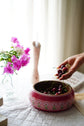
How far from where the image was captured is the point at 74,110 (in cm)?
96

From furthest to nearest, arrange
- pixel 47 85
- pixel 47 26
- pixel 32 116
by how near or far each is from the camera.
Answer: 1. pixel 47 26
2. pixel 47 85
3. pixel 32 116

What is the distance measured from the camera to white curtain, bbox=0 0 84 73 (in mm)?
1527

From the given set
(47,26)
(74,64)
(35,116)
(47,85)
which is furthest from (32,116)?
→ (47,26)

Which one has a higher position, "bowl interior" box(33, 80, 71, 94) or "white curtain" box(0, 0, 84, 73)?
"white curtain" box(0, 0, 84, 73)

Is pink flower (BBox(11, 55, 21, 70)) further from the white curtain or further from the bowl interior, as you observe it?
the white curtain

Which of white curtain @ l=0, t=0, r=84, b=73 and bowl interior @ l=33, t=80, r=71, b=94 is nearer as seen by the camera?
bowl interior @ l=33, t=80, r=71, b=94

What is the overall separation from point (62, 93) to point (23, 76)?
0.49 meters

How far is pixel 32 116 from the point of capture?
2.92 feet

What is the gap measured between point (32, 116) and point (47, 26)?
1.04m

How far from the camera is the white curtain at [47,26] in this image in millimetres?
1527

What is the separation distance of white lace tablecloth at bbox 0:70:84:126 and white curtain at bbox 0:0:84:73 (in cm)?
60

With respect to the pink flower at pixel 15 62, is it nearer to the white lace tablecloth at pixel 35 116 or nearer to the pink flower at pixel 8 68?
the pink flower at pixel 8 68

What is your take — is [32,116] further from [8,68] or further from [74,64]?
[74,64]

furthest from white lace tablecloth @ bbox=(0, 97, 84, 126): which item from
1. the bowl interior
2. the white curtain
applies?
the white curtain
